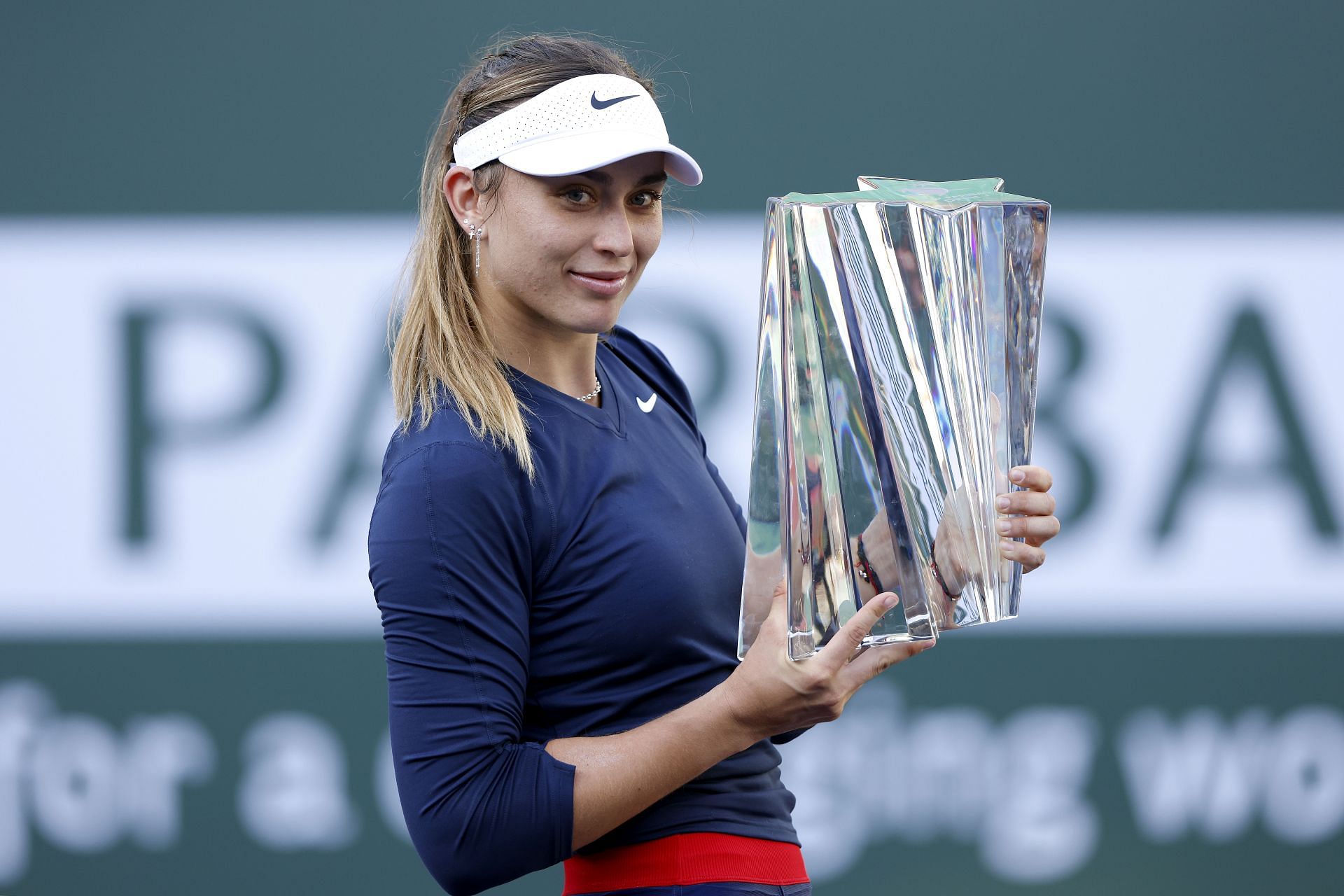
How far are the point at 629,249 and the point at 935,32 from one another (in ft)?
5.38

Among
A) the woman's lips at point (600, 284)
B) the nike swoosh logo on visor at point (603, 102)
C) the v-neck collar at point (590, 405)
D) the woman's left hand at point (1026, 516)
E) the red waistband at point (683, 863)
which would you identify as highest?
the nike swoosh logo on visor at point (603, 102)

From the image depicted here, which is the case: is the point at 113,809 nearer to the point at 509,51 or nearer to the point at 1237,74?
the point at 509,51

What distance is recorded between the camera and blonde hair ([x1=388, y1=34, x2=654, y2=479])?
1049mm

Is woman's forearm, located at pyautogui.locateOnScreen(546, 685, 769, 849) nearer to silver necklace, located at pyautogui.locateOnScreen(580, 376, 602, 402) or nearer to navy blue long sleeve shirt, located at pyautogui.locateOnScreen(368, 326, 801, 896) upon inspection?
navy blue long sleeve shirt, located at pyautogui.locateOnScreen(368, 326, 801, 896)

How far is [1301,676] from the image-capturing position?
254 cm

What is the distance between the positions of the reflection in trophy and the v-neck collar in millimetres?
181

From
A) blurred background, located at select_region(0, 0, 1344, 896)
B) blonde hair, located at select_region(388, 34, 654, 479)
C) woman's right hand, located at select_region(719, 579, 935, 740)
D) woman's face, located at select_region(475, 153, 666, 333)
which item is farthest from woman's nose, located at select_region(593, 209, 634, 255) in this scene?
blurred background, located at select_region(0, 0, 1344, 896)

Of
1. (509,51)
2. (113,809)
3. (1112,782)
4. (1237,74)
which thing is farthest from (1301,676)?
(113,809)

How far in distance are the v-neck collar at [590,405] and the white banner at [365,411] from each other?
1.28m

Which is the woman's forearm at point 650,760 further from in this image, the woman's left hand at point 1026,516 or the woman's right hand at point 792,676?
the woman's left hand at point 1026,516

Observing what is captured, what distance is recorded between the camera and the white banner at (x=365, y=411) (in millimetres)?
2428

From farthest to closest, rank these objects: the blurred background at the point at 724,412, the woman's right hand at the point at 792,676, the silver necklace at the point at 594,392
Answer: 1. the blurred background at the point at 724,412
2. the silver necklace at the point at 594,392
3. the woman's right hand at the point at 792,676

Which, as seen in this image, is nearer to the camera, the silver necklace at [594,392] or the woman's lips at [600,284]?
the woman's lips at [600,284]

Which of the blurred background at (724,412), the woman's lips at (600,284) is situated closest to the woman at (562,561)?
the woman's lips at (600,284)
